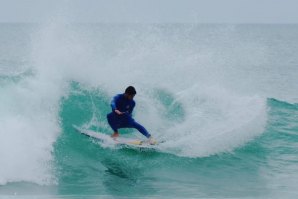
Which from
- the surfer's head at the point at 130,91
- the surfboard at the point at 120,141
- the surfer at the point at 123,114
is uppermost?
the surfer's head at the point at 130,91

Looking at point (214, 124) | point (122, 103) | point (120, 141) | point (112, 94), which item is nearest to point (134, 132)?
point (120, 141)

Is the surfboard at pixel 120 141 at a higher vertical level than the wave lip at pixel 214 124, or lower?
lower

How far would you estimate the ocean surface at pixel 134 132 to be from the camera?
9.56 m

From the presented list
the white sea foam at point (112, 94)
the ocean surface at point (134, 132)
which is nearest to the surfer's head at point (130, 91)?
the ocean surface at point (134, 132)

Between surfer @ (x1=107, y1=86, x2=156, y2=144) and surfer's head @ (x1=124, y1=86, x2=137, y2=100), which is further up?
surfer's head @ (x1=124, y1=86, x2=137, y2=100)

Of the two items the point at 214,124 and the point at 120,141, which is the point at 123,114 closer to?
the point at 120,141

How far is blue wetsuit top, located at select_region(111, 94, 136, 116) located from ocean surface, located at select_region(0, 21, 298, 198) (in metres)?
0.92

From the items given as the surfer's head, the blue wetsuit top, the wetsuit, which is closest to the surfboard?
the wetsuit

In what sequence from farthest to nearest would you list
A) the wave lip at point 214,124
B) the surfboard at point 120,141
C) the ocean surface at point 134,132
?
the wave lip at point 214,124, the surfboard at point 120,141, the ocean surface at point 134,132

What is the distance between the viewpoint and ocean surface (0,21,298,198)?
9562 mm

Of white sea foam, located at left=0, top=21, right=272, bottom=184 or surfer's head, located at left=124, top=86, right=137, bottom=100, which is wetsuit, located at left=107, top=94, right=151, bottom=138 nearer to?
surfer's head, located at left=124, top=86, right=137, bottom=100

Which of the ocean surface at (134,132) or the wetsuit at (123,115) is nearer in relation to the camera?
the ocean surface at (134,132)

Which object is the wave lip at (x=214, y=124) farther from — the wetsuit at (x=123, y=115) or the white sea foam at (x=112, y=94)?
the wetsuit at (x=123, y=115)

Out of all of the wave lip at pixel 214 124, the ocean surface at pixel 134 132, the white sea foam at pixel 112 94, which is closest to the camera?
the ocean surface at pixel 134 132
